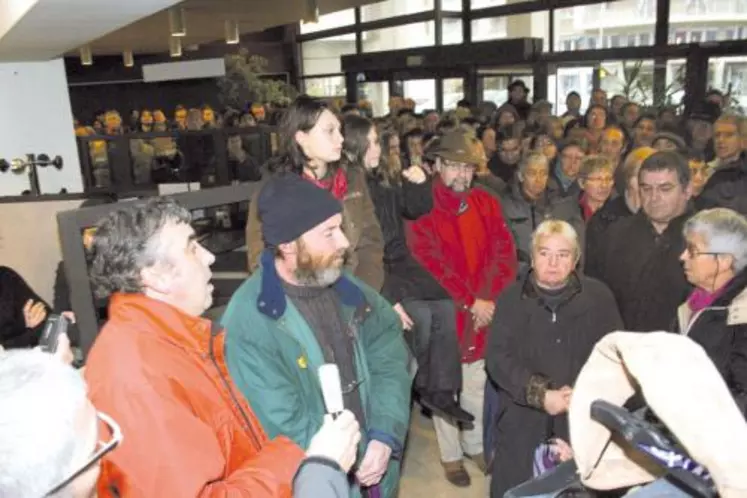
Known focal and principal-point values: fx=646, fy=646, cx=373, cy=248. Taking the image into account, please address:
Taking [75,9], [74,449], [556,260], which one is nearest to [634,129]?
[556,260]

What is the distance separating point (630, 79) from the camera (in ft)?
31.7

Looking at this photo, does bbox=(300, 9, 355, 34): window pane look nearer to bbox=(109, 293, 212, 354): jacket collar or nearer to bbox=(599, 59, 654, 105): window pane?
bbox=(599, 59, 654, 105): window pane

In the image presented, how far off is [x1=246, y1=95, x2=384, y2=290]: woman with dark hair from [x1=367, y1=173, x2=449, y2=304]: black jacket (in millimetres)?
314

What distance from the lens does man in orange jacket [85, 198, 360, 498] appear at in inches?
52.3

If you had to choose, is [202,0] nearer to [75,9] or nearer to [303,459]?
[75,9]

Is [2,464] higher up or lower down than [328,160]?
lower down

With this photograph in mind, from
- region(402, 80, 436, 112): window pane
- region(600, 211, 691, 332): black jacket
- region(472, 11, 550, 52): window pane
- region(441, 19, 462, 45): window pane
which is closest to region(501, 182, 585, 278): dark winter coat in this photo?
region(600, 211, 691, 332): black jacket

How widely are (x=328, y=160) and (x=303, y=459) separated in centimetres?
151

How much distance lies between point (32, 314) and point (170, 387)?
1985mm

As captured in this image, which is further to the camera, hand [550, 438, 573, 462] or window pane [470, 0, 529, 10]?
window pane [470, 0, 529, 10]

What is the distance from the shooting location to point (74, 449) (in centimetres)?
101

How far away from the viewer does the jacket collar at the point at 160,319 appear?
4.85 feet

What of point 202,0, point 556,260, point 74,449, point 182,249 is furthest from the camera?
point 202,0

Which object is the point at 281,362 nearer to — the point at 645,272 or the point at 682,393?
the point at 682,393
